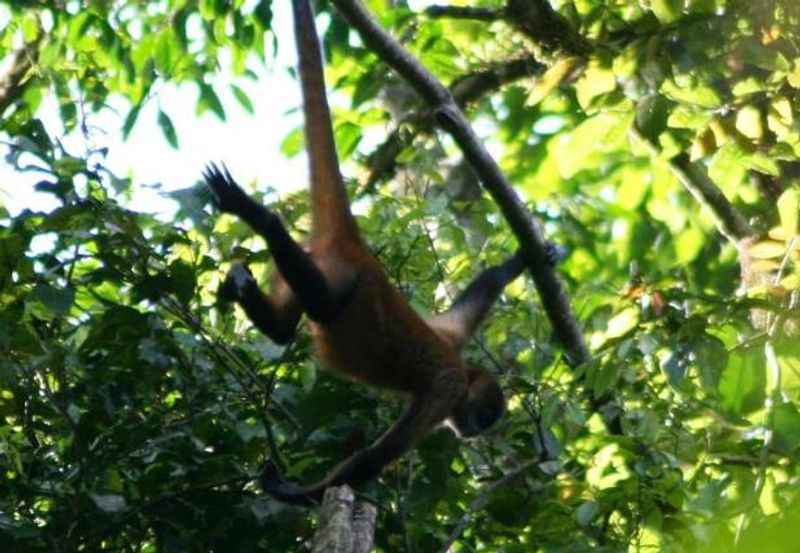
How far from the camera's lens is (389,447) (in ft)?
17.5

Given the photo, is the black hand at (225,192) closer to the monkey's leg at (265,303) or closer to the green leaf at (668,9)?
the monkey's leg at (265,303)

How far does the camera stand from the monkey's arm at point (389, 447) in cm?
482

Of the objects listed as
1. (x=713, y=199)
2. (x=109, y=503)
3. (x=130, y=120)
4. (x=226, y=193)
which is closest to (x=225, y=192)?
(x=226, y=193)

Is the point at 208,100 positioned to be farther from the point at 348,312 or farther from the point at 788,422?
the point at 788,422

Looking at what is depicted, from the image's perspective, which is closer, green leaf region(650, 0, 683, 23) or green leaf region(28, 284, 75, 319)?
green leaf region(28, 284, 75, 319)

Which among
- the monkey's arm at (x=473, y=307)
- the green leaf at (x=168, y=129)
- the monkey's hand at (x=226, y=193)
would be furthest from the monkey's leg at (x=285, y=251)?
the green leaf at (x=168, y=129)

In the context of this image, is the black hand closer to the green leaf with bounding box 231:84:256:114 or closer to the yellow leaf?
the yellow leaf

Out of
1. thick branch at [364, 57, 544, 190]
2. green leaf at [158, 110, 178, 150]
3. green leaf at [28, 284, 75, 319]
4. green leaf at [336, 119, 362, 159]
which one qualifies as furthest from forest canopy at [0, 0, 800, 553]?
green leaf at [158, 110, 178, 150]

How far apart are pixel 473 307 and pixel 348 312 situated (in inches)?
38.4

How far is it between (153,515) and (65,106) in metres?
3.18

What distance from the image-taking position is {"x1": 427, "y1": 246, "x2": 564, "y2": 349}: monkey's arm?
6477mm

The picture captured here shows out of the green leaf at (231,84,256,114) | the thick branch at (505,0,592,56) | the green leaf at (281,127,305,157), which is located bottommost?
the thick branch at (505,0,592,56)

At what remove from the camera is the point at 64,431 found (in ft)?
16.9

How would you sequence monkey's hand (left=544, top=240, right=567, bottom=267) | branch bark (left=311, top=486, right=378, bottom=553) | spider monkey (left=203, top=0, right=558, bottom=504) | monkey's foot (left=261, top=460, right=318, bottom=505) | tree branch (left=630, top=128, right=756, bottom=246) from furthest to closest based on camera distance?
tree branch (left=630, top=128, right=756, bottom=246) → monkey's hand (left=544, top=240, right=567, bottom=267) → spider monkey (left=203, top=0, right=558, bottom=504) → monkey's foot (left=261, top=460, right=318, bottom=505) → branch bark (left=311, top=486, right=378, bottom=553)
